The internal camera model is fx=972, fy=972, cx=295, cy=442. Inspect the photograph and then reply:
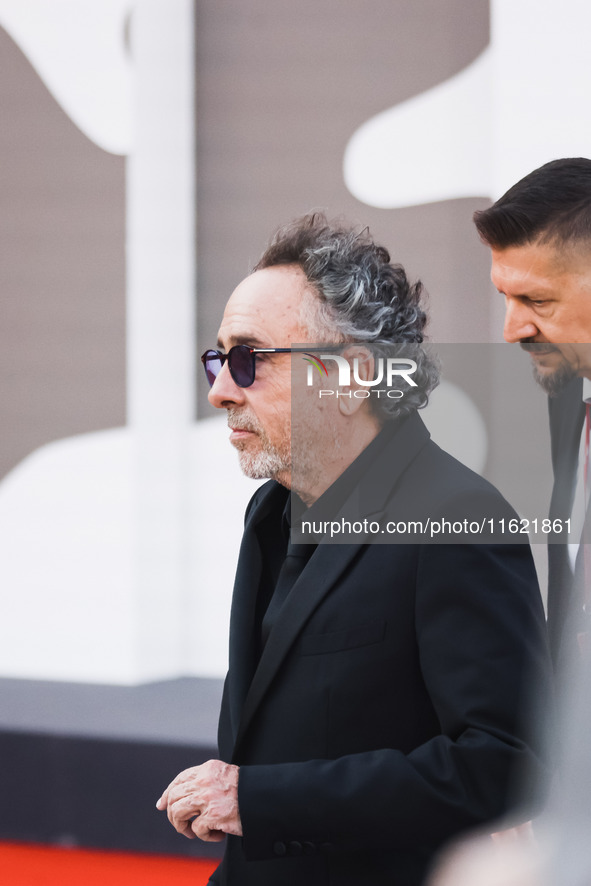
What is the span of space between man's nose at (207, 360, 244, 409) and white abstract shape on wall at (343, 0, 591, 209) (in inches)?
67.5

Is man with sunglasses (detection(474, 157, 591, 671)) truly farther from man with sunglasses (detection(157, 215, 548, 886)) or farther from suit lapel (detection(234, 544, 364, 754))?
suit lapel (detection(234, 544, 364, 754))

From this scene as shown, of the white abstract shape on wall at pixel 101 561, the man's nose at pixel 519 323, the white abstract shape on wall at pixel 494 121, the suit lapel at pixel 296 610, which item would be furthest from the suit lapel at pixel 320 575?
the white abstract shape on wall at pixel 101 561

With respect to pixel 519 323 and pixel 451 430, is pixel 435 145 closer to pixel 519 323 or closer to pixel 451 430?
pixel 451 430

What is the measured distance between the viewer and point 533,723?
4.35ft

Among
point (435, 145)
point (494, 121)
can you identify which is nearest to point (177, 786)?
point (494, 121)

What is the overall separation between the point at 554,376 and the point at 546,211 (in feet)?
0.87

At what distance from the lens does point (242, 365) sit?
1.67 m

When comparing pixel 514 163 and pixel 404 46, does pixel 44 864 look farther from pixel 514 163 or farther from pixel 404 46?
pixel 404 46

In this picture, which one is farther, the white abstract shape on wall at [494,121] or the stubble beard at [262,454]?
the white abstract shape on wall at [494,121]

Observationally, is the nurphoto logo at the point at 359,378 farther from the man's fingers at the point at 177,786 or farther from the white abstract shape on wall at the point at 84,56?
the white abstract shape on wall at the point at 84,56

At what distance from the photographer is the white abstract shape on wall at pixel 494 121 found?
2971 millimetres

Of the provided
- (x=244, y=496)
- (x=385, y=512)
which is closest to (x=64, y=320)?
(x=244, y=496)

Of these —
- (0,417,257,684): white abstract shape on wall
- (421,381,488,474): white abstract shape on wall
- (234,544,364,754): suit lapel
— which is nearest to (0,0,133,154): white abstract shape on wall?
(0,417,257,684): white abstract shape on wall

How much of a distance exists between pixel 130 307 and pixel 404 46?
4.71 ft
